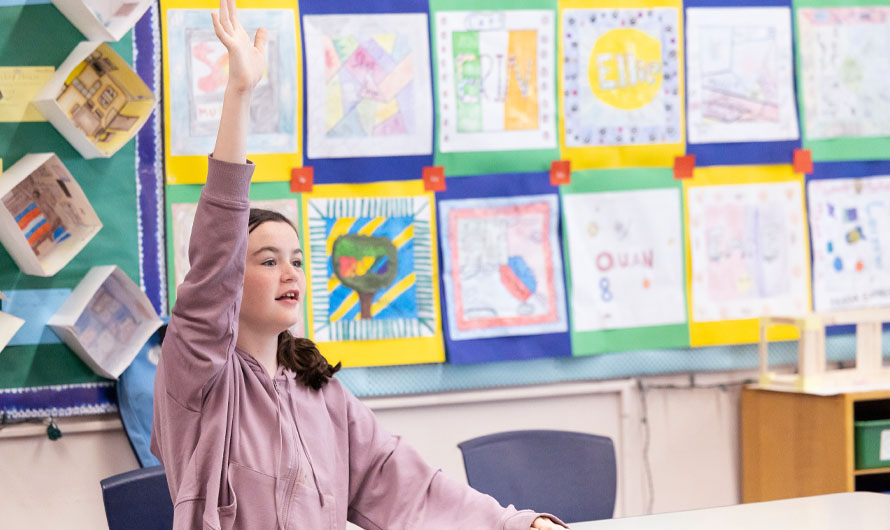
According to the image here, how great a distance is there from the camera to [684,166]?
104 inches

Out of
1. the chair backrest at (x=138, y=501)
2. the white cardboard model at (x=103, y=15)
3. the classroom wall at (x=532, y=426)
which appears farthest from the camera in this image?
the classroom wall at (x=532, y=426)

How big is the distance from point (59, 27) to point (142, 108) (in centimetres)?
26

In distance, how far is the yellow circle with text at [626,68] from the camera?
2.56 meters

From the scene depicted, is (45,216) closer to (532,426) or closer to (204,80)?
(204,80)

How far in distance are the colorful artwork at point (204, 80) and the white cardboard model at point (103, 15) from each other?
0.12 metres

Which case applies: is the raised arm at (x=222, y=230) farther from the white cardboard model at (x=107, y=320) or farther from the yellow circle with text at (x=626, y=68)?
the yellow circle with text at (x=626, y=68)

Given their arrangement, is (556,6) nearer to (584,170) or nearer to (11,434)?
(584,170)

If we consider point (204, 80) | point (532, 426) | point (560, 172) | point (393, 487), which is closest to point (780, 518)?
point (393, 487)

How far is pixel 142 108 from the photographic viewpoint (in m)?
2.21

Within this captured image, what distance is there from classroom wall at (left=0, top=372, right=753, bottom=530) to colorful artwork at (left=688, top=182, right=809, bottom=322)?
0.22m

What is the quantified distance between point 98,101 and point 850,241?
208cm

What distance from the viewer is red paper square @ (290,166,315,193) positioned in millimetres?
2375

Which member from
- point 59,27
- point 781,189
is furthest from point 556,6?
point 59,27

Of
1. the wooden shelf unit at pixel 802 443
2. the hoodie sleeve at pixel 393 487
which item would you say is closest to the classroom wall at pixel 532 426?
the wooden shelf unit at pixel 802 443
